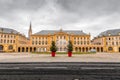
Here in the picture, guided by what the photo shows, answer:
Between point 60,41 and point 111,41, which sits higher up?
point 60,41

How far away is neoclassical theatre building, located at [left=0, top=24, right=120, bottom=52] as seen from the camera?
83375 mm

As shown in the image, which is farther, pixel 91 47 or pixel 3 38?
pixel 91 47

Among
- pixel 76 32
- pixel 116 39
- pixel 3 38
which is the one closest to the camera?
pixel 3 38

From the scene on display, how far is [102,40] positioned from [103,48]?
6866 mm

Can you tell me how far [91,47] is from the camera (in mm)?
86562

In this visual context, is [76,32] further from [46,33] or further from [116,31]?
[116,31]

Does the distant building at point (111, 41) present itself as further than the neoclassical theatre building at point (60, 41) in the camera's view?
Yes

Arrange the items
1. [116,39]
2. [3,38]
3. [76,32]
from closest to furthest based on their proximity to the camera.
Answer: [3,38]
[116,39]
[76,32]

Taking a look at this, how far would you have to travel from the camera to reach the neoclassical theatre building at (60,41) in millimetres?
83375

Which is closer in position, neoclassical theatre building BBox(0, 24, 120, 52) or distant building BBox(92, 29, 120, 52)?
neoclassical theatre building BBox(0, 24, 120, 52)

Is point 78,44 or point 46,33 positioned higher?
point 46,33

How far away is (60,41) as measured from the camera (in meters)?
85.2

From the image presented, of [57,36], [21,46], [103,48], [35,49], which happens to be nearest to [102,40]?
[103,48]

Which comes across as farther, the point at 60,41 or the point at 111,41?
the point at 111,41
